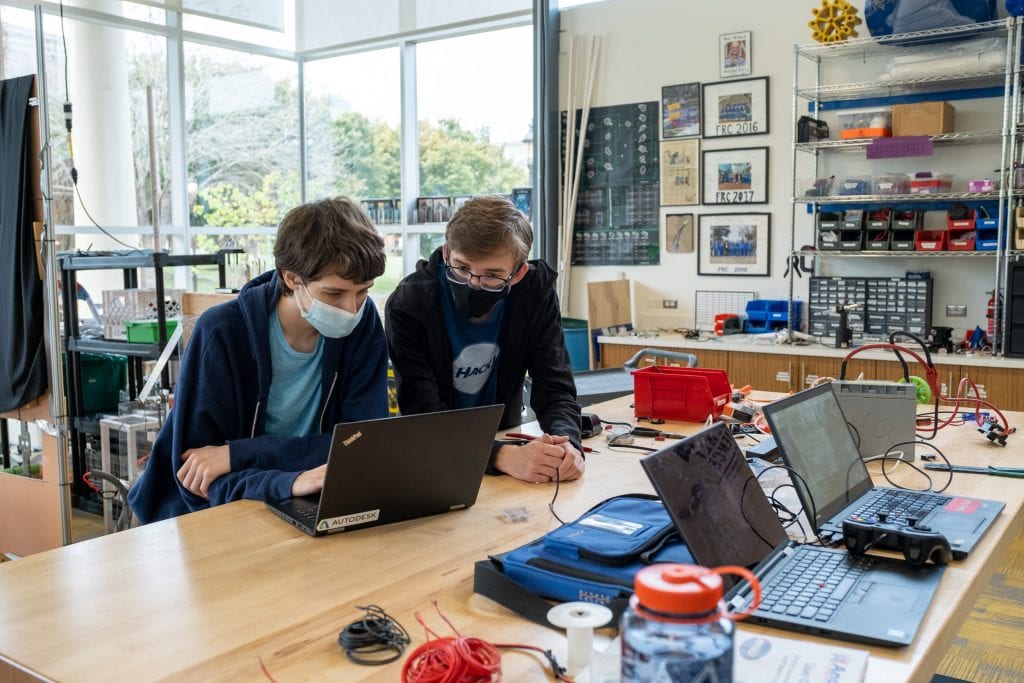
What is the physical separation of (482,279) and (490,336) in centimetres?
26

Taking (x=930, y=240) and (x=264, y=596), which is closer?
(x=264, y=596)

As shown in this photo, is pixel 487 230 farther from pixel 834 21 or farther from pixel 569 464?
pixel 834 21

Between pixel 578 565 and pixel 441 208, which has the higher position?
pixel 441 208

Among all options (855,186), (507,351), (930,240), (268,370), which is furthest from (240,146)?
(268,370)

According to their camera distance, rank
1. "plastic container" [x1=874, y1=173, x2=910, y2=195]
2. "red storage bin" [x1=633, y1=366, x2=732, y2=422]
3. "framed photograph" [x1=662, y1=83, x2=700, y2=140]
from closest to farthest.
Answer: "red storage bin" [x1=633, y1=366, x2=732, y2=422]
"plastic container" [x1=874, y1=173, x2=910, y2=195]
"framed photograph" [x1=662, y1=83, x2=700, y2=140]

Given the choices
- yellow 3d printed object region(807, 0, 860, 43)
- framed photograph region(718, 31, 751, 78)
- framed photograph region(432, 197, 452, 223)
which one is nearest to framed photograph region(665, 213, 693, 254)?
framed photograph region(718, 31, 751, 78)

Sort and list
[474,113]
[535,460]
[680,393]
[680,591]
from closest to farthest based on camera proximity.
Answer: [680,591]
[535,460]
[680,393]
[474,113]

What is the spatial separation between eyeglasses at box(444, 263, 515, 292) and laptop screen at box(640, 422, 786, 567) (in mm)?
757

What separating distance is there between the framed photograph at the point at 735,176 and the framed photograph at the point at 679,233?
173 mm

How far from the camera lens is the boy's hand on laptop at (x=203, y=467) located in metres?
1.77

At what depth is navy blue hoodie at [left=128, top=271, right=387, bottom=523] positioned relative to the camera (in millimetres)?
1793

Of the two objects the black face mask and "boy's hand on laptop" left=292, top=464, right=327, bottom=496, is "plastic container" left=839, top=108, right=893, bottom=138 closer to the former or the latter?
the black face mask

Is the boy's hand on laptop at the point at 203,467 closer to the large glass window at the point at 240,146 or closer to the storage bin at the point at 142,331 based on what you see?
the storage bin at the point at 142,331

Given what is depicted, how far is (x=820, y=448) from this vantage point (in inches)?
67.9
